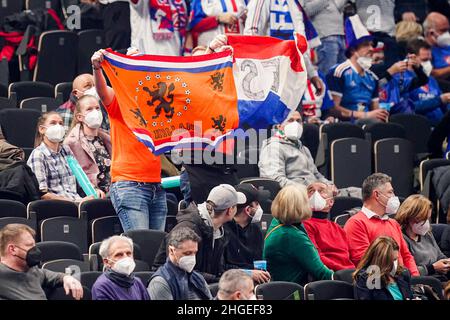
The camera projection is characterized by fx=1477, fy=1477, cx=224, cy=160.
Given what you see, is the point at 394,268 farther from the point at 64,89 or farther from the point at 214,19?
the point at 214,19

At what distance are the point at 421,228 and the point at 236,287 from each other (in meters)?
2.76

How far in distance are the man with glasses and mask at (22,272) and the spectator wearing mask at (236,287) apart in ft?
2.93

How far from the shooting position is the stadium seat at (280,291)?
31.9 feet

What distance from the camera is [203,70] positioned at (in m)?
11.5

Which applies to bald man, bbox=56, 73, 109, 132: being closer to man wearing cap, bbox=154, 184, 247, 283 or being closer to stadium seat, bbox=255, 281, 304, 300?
man wearing cap, bbox=154, 184, 247, 283

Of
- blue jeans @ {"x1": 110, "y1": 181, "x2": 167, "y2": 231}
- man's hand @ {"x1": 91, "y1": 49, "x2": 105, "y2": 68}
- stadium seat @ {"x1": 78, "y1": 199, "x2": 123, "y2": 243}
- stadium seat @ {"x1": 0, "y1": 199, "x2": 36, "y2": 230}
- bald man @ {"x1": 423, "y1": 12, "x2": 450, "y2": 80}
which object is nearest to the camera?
man's hand @ {"x1": 91, "y1": 49, "x2": 105, "y2": 68}

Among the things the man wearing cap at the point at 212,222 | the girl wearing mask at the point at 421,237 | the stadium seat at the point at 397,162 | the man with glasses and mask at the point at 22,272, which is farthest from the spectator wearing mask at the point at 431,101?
the man with glasses and mask at the point at 22,272

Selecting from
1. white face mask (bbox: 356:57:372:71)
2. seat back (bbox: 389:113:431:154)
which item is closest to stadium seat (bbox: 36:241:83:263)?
seat back (bbox: 389:113:431:154)

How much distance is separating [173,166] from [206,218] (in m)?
2.05

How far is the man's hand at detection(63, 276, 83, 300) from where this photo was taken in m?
9.16

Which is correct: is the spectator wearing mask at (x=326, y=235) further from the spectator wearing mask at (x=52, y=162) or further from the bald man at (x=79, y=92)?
the bald man at (x=79, y=92)

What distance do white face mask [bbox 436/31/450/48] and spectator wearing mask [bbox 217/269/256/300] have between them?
769 cm

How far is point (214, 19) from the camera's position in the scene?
14.5m

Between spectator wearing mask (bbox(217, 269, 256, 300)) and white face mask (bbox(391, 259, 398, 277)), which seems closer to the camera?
spectator wearing mask (bbox(217, 269, 256, 300))
